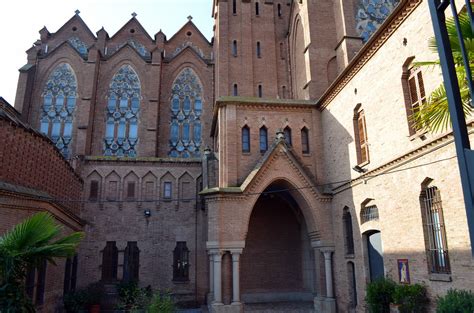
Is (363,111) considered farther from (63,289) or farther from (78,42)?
(78,42)

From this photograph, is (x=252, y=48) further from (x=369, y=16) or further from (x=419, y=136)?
(x=419, y=136)

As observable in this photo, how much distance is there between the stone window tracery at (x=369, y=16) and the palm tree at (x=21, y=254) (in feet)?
60.8

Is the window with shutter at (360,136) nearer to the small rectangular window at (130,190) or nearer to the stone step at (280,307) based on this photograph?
the stone step at (280,307)

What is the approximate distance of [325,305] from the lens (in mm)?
16734

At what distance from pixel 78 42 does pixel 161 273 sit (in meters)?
22.0

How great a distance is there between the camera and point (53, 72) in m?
31.0

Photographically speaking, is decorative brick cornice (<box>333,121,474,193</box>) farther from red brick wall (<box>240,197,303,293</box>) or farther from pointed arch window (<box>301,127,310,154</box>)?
red brick wall (<box>240,197,303,293</box>)

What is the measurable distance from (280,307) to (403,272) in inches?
340

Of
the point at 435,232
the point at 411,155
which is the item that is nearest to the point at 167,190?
the point at 411,155

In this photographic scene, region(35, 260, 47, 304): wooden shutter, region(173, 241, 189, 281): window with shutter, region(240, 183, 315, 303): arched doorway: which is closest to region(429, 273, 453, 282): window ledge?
region(240, 183, 315, 303): arched doorway

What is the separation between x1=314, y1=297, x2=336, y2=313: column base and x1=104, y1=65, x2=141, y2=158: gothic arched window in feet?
59.5

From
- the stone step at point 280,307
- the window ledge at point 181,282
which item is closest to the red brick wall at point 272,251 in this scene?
the stone step at point 280,307

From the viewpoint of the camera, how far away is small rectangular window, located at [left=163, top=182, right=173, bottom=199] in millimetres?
23094

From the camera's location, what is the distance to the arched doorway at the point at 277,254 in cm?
2075
